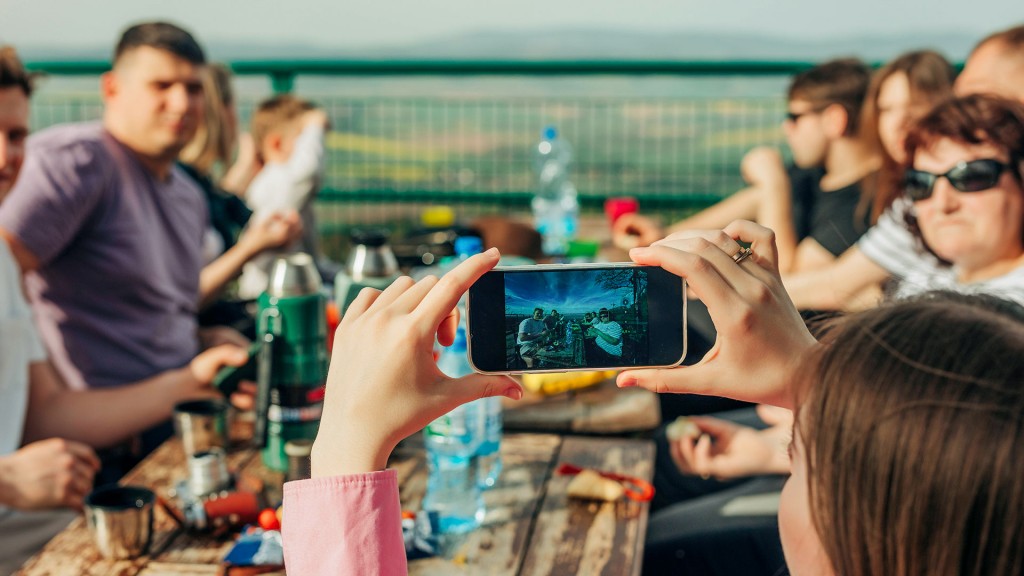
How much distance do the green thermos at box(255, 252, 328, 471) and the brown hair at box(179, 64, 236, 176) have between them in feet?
8.11

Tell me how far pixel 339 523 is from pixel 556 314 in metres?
0.36

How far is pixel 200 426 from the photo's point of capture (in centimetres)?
208

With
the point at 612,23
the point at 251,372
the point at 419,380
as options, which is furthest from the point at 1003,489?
the point at 612,23

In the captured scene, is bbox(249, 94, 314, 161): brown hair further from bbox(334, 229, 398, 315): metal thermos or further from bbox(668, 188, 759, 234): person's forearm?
bbox(334, 229, 398, 315): metal thermos

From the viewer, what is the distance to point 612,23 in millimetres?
44938

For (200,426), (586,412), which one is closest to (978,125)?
(586,412)

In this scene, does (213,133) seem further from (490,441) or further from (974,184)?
(974,184)

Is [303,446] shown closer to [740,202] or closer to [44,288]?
[44,288]

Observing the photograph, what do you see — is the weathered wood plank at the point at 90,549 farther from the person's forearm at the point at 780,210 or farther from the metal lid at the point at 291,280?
the person's forearm at the point at 780,210

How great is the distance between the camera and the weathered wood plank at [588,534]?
1630mm

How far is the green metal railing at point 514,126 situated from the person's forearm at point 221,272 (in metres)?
2.34

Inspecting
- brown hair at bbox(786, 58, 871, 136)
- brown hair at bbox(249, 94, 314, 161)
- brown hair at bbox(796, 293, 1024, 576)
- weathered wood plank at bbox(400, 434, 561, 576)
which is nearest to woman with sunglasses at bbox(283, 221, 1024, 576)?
brown hair at bbox(796, 293, 1024, 576)

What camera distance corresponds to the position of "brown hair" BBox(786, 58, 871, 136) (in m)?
4.36

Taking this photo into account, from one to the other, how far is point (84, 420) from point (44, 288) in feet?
2.13
